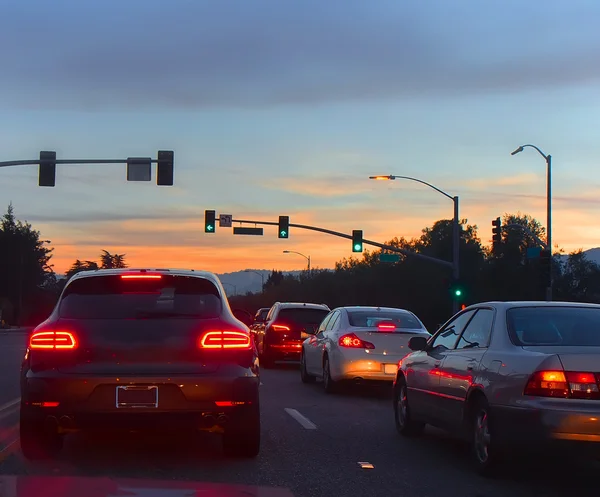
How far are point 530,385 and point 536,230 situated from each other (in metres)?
113

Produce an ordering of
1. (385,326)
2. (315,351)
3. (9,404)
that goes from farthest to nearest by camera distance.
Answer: (315,351)
(385,326)
(9,404)

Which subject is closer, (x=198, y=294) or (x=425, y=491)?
(x=425, y=491)

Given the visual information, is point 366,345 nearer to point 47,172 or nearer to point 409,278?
point 47,172

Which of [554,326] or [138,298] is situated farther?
[554,326]

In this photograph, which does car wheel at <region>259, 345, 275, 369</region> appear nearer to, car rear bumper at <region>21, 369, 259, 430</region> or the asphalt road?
the asphalt road

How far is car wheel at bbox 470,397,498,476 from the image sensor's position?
25.7 ft

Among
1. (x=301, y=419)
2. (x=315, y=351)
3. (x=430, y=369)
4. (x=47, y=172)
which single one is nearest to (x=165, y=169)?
(x=47, y=172)

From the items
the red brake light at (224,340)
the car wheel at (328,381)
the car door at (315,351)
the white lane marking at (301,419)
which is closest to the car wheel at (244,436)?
the red brake light at (224,340)

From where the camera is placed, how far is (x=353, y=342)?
1514cm

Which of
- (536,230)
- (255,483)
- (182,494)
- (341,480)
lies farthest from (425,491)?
(536,230)

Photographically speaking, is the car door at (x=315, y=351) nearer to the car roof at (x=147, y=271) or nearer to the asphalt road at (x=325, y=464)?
the asphalt road at (x=325, y=464)

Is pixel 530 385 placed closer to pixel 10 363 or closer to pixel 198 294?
pixel 198 294

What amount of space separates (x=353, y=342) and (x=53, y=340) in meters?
7.83

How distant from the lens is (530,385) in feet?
24.0
